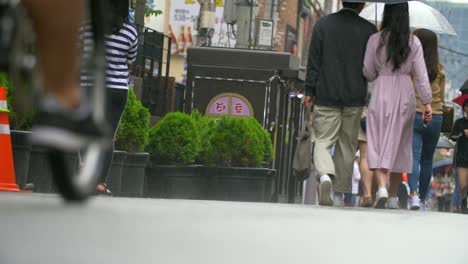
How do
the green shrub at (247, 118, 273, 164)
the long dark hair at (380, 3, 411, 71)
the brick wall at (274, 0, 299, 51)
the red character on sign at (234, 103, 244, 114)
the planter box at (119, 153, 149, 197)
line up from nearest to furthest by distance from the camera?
1. the long dark hair at (380, 3, 411, 71)
2. the planter box at (119, 153, 149, 197)
3. the green shrub at (247, 118, 273, 164)
4. the red character on sign at (234, 103, 244, 114)
5. the brick wall at (274, 0, 299, 51)

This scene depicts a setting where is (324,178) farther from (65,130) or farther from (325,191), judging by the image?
(65,130)

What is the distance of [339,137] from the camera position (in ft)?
37.6

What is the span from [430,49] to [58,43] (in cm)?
948

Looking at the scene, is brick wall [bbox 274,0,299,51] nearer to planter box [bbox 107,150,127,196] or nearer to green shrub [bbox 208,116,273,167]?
green shrub [bbox 208,116,273,167]

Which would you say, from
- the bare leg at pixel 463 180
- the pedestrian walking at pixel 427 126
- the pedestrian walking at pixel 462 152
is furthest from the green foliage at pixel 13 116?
the bare leg at pixel 463 180

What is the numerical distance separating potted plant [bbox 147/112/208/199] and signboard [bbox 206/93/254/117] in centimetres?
427

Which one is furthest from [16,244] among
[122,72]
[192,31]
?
[192,31]

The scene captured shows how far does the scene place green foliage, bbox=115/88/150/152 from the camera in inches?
573

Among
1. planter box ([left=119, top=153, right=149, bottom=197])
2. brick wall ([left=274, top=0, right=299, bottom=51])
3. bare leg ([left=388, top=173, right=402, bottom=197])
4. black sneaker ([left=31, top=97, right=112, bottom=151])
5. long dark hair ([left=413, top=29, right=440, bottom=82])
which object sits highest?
brick wall ([left=274, top=0, right=299, bottom=51])

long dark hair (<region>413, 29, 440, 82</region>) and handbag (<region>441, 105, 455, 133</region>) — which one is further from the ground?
long dark hair (<region>413, 29, 440, 82</region>)

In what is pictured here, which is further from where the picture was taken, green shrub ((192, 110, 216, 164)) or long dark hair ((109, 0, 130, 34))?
green shrub ((192, 110, 216, 164))

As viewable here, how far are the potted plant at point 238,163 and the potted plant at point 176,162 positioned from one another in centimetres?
Result: 20

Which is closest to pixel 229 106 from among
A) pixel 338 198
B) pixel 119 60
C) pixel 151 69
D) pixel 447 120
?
pixel 151 69

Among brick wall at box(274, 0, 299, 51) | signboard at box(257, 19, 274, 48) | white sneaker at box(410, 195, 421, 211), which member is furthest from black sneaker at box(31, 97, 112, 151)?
brick wall at box(274, 0, 299, 51)
